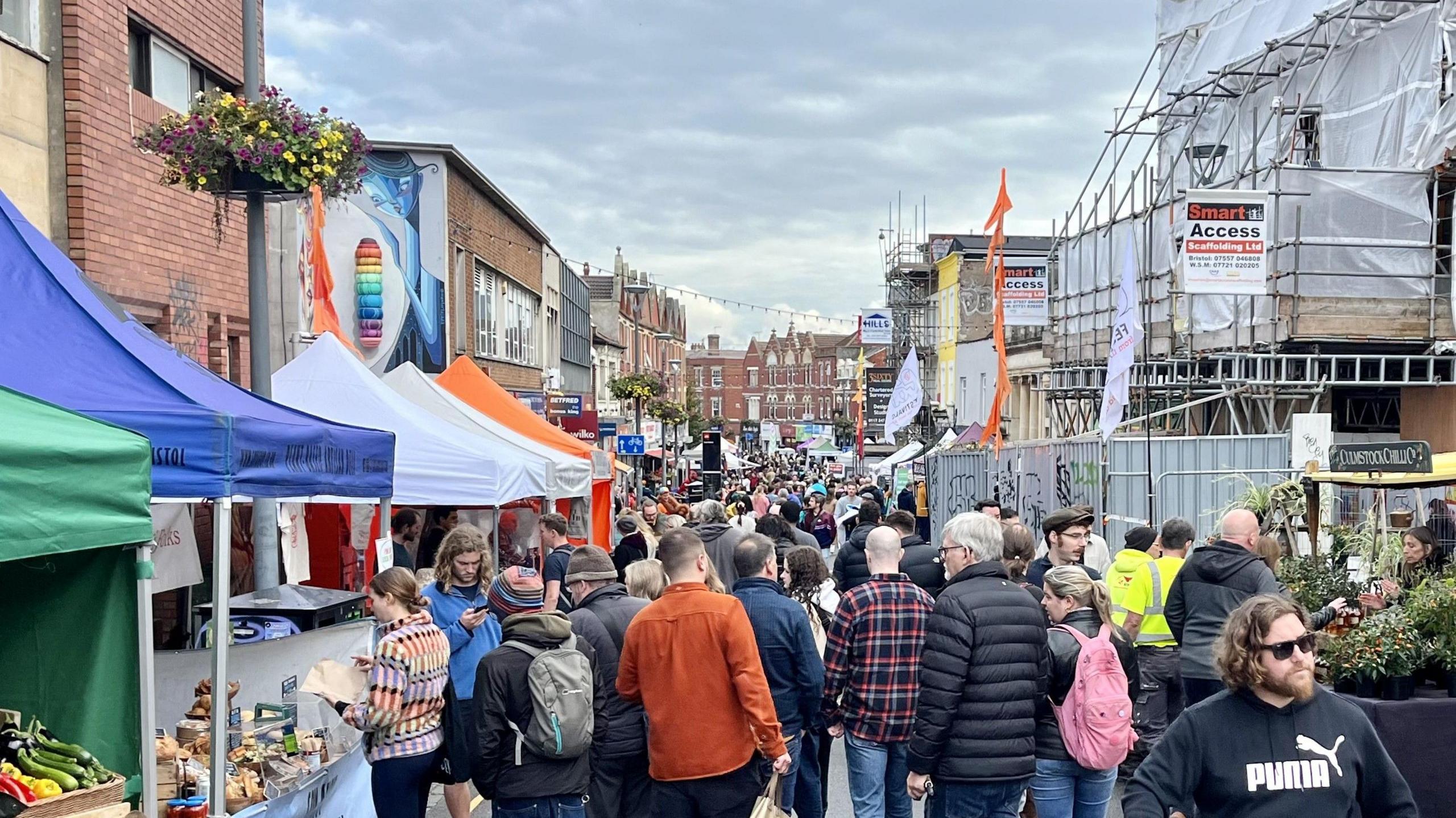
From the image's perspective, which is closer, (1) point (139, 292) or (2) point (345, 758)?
(2) point (345, 758)

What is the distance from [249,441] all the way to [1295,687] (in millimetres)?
4296

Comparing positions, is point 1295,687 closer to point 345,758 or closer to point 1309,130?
point 345,758

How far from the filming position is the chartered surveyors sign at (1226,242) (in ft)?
54.3

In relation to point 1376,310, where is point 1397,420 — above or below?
below

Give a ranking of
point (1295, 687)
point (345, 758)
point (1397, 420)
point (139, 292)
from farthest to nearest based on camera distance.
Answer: point (1397, 420)
point (139, 292)
point (345, 758)
point (1295, 687)

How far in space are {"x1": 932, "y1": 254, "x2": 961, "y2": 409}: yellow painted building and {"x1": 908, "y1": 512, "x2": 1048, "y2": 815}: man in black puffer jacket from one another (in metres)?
47.7

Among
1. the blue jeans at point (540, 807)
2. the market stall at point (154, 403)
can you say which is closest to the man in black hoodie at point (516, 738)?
the blue jeans at point (540, 807)

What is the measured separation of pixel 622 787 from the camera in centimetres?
593

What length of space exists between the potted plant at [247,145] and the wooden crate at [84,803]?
4.30m

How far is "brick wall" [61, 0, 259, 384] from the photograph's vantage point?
9641mm

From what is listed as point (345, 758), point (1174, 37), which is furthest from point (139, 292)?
point (1174, 37)

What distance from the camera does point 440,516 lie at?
45.8ft

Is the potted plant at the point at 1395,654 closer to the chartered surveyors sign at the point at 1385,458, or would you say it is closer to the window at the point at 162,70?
the chartered surveyors sign at the point at 1385,458

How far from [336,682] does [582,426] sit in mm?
24211
